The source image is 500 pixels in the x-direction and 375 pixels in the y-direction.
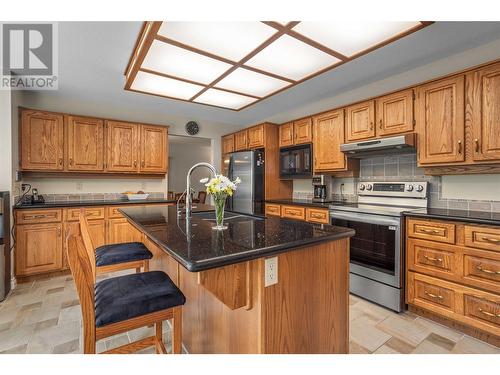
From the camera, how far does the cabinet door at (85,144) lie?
3.58 metres

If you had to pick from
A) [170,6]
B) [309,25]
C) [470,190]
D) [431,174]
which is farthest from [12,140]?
[470,190]

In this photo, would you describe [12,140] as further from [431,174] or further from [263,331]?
[431,174]

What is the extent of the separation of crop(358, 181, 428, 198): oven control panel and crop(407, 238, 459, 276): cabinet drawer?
0.71 metres

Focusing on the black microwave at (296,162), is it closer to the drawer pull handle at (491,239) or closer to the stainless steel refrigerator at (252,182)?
the stainless steel refrigerator at (252,182)

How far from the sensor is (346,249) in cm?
151

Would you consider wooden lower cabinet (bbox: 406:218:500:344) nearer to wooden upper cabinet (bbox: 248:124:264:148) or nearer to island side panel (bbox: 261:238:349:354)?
island side panel (bbox: 261:238:349:354)

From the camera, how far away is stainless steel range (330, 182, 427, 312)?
2352 millimetres

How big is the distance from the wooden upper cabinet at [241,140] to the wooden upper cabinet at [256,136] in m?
0.12

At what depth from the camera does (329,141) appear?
346cm

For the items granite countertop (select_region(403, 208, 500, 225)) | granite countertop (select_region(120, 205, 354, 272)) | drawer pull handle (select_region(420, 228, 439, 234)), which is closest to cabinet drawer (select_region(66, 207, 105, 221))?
granite countertop (select_region(120, 205, 354, 272))

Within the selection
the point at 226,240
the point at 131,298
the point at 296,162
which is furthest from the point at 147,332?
the point at 296,162
